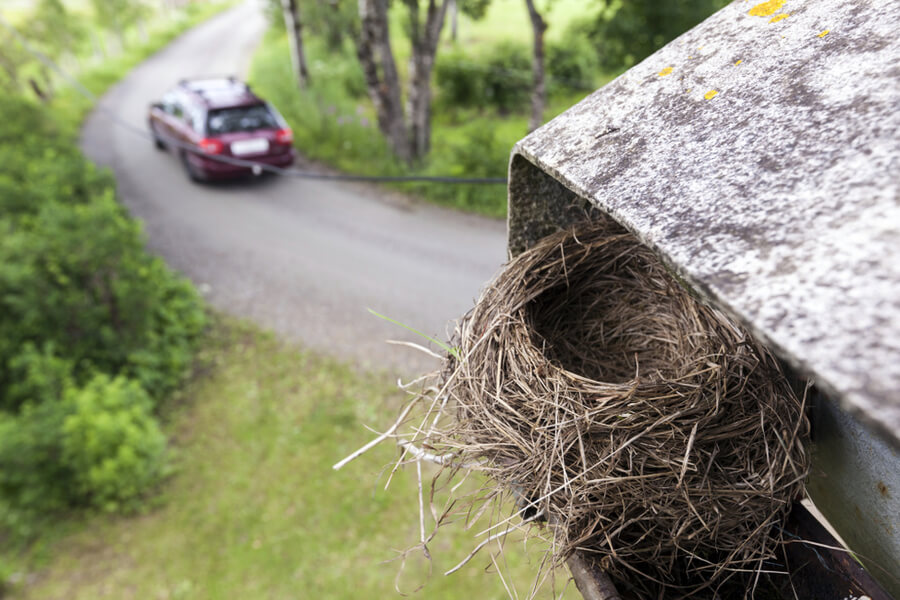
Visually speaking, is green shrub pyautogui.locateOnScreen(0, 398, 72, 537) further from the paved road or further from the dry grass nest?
the dry grass nest

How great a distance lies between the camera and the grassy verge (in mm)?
10281

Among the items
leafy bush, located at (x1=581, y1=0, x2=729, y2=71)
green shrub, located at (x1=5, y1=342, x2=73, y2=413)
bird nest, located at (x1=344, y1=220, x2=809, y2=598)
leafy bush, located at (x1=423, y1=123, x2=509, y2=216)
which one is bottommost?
green shrub, located at (x1=5, y1=342, x2=73, y2=413)

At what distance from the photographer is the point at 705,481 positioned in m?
1.34

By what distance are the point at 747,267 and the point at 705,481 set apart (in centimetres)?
70

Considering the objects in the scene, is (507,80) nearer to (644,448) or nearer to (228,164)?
(228,164)

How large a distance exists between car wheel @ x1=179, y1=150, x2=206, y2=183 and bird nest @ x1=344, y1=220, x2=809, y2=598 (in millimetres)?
10900

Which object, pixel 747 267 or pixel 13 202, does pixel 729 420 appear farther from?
pixel 13 202

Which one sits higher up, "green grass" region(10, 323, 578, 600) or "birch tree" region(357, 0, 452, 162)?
"birch tree" region(357, 0, 452, 162)

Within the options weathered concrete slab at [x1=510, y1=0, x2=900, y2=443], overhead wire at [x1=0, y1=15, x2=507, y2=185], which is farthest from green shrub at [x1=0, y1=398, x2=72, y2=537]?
weathered concrete slab at [x1=510, y1=0, x2=900, y2=443]

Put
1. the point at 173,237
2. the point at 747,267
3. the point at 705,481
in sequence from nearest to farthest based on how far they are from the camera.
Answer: the point at 747,267 → the point at 705,481 → the point at 173,237

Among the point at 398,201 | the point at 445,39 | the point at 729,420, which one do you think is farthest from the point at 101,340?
the point at 445,39

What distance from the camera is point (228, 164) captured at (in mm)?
10578

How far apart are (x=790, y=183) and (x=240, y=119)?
1066cm

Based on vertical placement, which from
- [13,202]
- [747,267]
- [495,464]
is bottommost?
[13,202]
